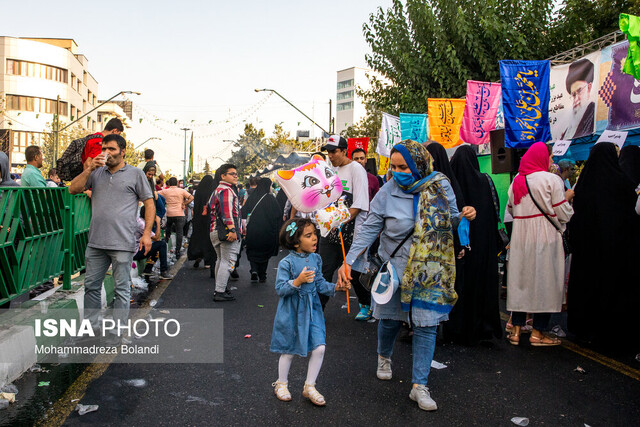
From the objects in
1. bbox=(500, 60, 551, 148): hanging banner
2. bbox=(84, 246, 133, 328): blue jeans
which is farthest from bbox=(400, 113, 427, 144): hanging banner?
bbox=(84, 246, 133, 328): blue jeans

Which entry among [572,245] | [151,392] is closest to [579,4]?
[572,245]

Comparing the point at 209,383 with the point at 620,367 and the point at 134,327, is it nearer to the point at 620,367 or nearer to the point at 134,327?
the point at 134,327

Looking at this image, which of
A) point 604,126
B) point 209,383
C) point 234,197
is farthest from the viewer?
point 604,126

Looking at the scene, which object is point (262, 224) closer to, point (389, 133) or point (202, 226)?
point (202, 226)

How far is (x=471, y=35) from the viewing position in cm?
1595

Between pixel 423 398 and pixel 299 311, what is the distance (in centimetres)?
110

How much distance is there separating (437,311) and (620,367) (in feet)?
7.39

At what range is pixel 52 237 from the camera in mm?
5883

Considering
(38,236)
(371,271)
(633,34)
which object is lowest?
(371,271)

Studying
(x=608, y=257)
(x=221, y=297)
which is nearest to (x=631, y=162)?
(x=608, y=257)

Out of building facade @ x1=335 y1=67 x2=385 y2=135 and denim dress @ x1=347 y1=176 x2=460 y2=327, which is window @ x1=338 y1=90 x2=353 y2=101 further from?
denim dress @ x1=347 y1=176 x2=460 y2=327

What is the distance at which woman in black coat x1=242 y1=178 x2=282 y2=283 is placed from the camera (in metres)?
9.46

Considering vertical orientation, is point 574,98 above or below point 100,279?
above

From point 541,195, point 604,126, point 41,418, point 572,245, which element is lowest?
point 41,418
